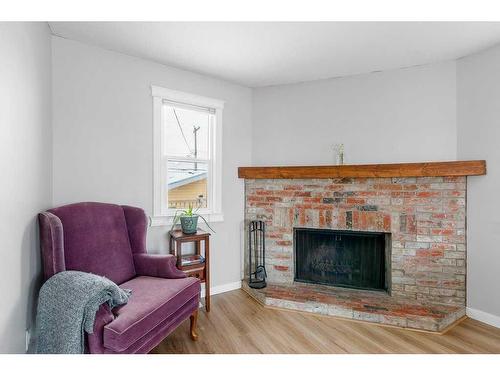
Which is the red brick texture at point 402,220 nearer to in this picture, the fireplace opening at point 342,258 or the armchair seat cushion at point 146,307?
the fireplace opening at point 342,258

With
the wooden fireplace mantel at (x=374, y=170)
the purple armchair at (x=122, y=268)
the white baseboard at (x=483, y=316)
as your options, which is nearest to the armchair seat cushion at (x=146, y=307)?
the purple armchair at (x=122, y=268)

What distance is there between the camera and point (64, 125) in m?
2.23

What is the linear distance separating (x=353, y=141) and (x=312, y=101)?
2.17 feet

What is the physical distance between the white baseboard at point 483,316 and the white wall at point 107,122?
8.15 feet

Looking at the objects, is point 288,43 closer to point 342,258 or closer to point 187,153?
point 187,153

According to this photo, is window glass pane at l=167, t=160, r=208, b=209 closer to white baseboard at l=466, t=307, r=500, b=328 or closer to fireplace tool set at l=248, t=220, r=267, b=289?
fireplace tool set at l=248, t=220, r=267, b=289

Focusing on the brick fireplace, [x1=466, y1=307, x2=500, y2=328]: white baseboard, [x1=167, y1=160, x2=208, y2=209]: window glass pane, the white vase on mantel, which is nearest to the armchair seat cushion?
[x1=167, y1=160, x2=208, y2=209]: window glass pane

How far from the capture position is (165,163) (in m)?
2.77

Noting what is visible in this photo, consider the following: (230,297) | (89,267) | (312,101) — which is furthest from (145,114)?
(230,297)

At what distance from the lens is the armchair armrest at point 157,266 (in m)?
2.14

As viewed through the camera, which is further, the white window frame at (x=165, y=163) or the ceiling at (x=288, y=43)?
the white window frame at (x=165, y=163)

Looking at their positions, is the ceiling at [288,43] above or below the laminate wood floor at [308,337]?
above

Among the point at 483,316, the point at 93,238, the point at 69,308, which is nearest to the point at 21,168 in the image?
the point at 93,238

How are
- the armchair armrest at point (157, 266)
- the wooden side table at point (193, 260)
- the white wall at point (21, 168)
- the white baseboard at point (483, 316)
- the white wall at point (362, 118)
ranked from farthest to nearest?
the white wall at point (362, 118) → the wooden side table at point (193, 260) → the white baseboard at point (483, 316) → the armchair armrest at point (157, 266) → the white wall at point (21, 168)
